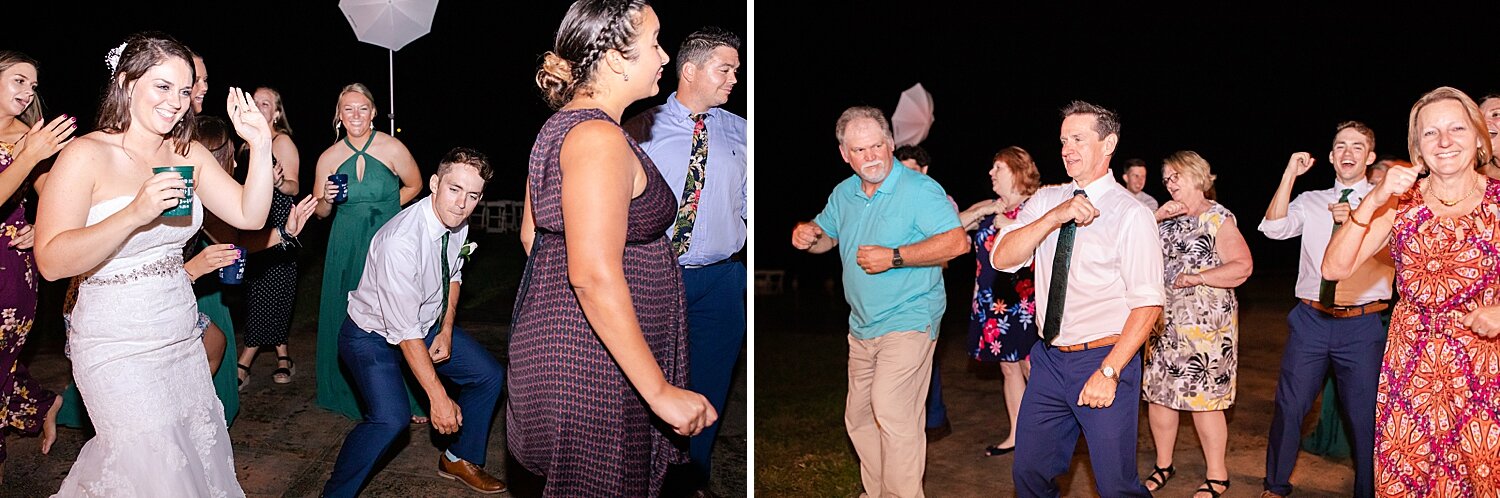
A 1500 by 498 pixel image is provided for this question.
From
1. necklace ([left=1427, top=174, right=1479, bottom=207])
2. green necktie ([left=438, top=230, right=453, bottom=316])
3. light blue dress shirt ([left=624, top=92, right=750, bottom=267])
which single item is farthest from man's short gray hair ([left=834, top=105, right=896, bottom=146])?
necklace ([left=1427, top=174, right=1479, bottom=207])

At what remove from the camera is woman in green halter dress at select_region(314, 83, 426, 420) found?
494 cm

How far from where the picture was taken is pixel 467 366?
3.94 metres

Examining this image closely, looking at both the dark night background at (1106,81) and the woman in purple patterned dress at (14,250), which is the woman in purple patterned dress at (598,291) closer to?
the woman in purple patterned dress at (14,250)

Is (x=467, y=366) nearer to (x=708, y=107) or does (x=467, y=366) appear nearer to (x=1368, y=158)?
(x=708, y=107)

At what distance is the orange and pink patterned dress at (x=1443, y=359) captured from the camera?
306 cm

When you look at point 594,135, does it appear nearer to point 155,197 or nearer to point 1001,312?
point 155,197

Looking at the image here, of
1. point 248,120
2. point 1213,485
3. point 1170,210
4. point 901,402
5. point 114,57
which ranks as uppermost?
point 114,57

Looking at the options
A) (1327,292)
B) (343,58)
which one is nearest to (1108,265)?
(1327,292)

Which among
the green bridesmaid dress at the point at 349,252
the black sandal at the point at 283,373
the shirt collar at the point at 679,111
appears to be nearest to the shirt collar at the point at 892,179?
the shirt collar at the point at 679,111

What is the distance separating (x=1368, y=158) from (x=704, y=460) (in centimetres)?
278

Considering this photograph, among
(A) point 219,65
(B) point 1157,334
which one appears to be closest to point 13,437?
(B) point 1157,334

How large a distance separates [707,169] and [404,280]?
1.13 m

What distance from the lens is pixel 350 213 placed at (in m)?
4.98

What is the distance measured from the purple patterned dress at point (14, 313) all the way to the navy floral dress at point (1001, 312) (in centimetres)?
377
